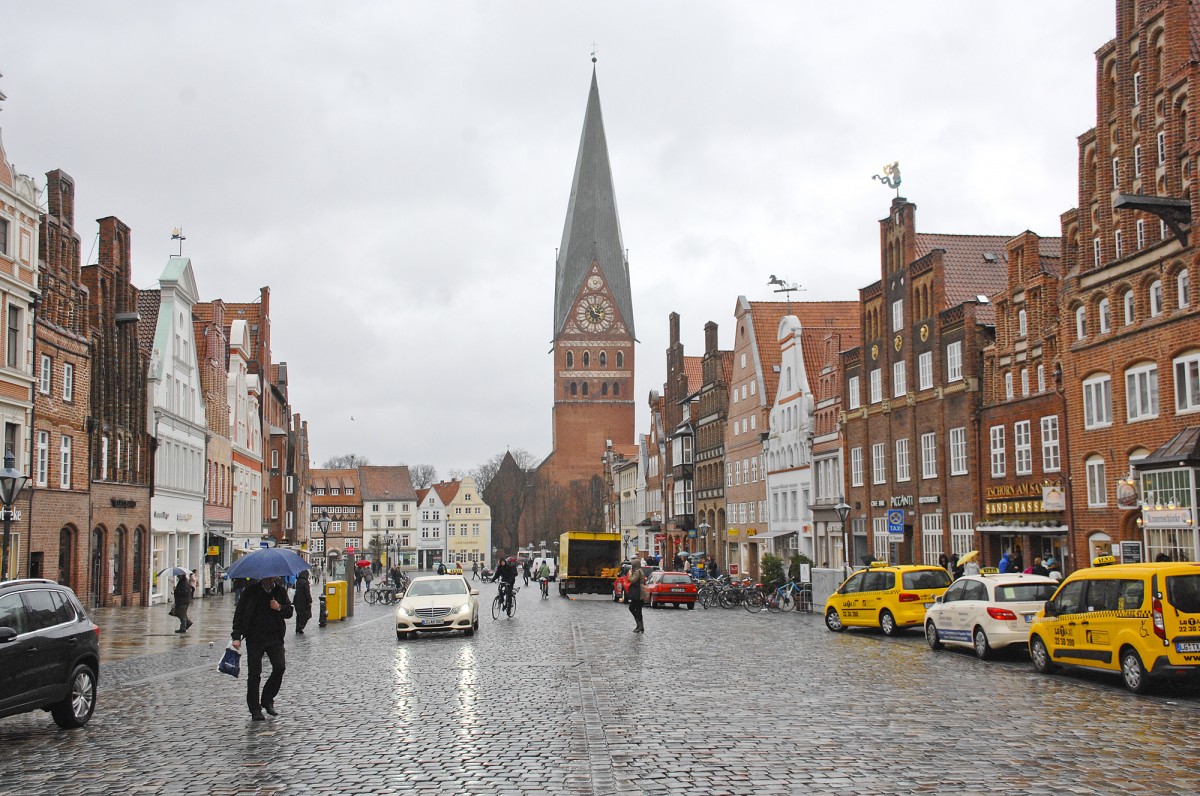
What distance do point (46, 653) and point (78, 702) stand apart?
3.13 feet

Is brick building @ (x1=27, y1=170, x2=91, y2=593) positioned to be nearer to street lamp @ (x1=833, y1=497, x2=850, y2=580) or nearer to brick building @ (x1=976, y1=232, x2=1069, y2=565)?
street lamp @ (x1=833, y1=497, x2=850, y2=580)

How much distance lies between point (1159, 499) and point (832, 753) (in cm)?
2037

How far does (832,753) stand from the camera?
1097 cm

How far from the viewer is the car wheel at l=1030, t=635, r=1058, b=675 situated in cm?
1853


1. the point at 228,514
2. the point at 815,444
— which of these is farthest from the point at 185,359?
the point at 815,444

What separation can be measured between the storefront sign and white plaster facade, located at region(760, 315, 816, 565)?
31398 millimetres

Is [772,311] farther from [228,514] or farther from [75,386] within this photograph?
[75,386]

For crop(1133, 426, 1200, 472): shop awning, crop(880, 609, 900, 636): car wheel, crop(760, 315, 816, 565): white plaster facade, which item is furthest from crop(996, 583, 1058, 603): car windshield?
crop(760, 315, 816, 565): white plaster facade

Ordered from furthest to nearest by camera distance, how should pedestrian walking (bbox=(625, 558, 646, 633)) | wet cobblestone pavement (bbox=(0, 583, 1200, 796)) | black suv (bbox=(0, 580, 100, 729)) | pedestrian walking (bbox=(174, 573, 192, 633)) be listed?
pedestrian walking (bbox=(174, 573, 192, 633))
pedestrian walking (bbox=(625, 558, 646, 633))
black suv (bbox=(0, 580, 100, 729))
wet cobblestone pavement (bbox=(0, 583, 1200, 796))

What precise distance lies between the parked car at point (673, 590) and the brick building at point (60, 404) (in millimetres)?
18982

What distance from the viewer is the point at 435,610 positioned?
2783 centimetres

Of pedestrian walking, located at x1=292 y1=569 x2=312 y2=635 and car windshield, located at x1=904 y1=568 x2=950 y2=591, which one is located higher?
car windshield, located at x1=904 y1=568 x2=950 y2=591

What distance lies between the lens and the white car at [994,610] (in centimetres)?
2084

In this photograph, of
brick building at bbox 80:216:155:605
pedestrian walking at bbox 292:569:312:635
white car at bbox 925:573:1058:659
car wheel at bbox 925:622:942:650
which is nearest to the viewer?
white car at bbox 925:573:1058:659
